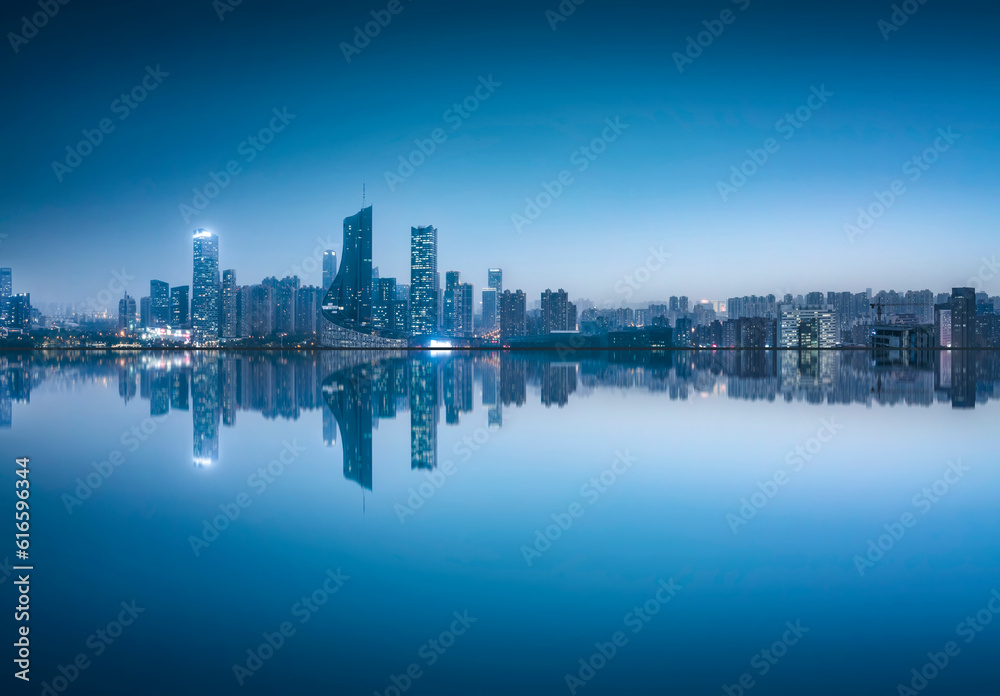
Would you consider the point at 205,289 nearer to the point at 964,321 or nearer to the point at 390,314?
the point at 390,314

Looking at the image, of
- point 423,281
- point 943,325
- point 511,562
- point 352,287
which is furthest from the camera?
point 423,281

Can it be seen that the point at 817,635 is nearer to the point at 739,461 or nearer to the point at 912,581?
the point at 912,581

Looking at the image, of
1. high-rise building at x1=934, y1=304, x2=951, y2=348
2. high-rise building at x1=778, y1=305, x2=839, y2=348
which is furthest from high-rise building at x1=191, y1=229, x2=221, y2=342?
high-rise building at x1=934, y1=304, x2=951, y2=348

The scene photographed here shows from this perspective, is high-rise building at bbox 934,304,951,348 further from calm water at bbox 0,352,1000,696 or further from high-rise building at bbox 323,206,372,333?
calm water at bbox 0,352,1000,696

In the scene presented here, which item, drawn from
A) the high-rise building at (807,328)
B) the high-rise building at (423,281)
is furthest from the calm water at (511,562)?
the high-rise building at (807,328)

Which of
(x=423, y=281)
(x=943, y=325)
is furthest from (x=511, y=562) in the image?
(x=943, y=325)

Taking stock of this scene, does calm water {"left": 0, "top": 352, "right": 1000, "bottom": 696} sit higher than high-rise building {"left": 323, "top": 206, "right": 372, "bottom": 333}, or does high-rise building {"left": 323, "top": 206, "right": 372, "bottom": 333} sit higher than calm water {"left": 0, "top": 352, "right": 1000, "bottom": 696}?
high-rise building {"left": 323, "top": 206, "right": 372, "bottom": 333}

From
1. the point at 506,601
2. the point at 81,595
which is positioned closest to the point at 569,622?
the point at 506,601
